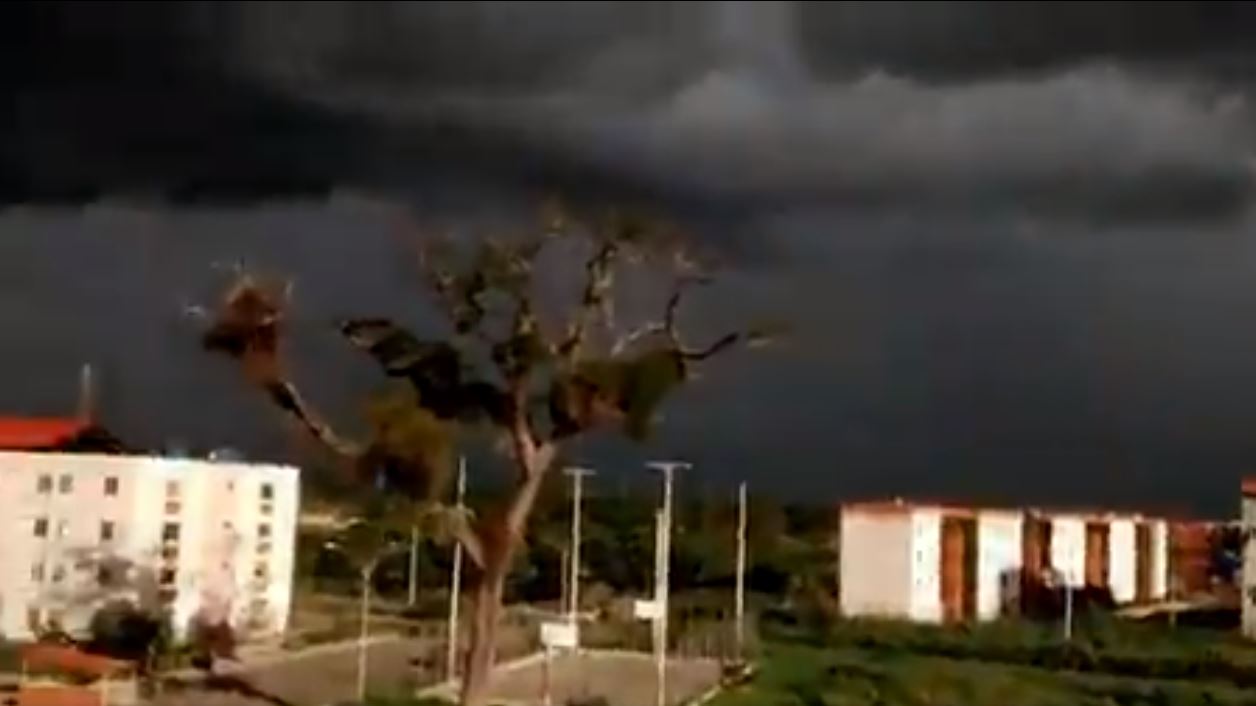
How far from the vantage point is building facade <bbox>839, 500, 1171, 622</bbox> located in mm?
30062

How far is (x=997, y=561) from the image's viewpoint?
33.3 metres

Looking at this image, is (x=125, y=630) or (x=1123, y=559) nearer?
(x=125, y=630)

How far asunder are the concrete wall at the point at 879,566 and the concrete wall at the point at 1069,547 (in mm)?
5705

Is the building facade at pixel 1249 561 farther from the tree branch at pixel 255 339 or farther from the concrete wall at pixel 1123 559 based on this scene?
the tree branch at pixel 255 339

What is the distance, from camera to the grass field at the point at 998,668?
16.3 metres

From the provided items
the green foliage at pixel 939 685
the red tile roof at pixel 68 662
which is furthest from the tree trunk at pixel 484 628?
the red tile roof at pixel 68 662

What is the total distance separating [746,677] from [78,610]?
686 cm

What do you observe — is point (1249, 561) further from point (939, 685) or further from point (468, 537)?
point (468, 537)

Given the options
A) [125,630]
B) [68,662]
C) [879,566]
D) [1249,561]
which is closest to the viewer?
[68,662]

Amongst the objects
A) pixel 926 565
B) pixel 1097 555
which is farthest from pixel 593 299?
pixel 1097 555

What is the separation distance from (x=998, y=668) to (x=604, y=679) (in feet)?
13.8

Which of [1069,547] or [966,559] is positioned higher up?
[1069,547]

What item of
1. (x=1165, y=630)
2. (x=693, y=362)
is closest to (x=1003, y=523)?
(x=1165, y=630)

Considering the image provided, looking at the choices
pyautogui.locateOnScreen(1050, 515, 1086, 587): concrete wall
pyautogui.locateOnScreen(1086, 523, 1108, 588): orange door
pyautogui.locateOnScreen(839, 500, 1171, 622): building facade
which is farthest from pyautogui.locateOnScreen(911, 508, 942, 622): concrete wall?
pyautogui.locateOnScreen(1086, 523, 1108, 588): orange door
